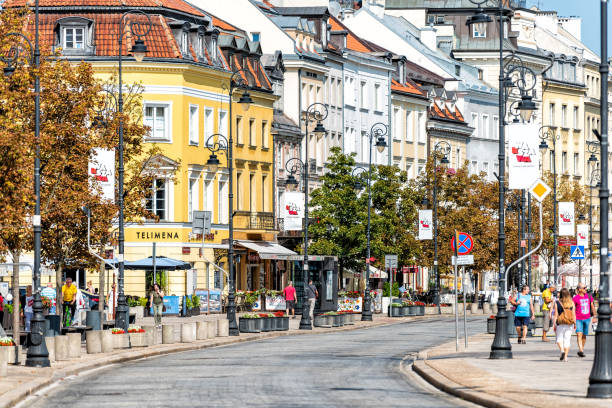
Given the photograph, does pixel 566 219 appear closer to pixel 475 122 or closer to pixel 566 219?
pixel 566 219

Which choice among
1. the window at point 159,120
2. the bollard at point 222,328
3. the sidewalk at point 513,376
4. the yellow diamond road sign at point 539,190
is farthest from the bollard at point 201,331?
the window at point 159,120

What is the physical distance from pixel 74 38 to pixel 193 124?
7.17 metres

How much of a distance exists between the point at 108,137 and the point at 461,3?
78.3m

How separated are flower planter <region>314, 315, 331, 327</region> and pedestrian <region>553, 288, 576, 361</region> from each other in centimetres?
2442

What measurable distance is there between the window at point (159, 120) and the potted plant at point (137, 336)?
3198cm

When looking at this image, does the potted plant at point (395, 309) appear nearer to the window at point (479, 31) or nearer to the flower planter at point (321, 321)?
the flower planter at point (321, 321)

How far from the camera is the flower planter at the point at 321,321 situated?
58312mm

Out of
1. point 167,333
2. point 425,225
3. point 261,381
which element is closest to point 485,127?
point 425,225

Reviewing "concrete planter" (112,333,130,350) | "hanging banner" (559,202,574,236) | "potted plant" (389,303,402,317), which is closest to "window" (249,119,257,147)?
"potted plant" (389,303,402,317)

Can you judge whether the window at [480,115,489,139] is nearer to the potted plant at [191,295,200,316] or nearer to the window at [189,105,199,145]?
the window at [189,105,199,145]

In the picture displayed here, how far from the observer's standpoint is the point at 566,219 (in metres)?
72.9

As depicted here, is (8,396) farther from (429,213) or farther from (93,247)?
(429,213)

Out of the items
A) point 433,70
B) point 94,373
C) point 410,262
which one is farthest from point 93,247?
point 433,70

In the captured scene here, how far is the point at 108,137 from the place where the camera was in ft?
159
